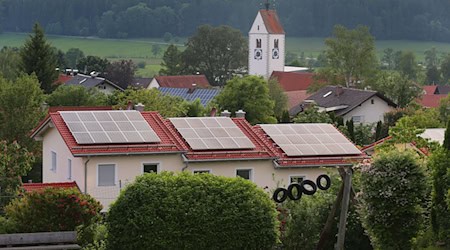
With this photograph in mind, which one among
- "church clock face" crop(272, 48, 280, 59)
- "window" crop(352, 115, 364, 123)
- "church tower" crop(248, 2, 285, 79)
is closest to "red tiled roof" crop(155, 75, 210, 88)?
"church tower" crop(248, 2, 285, 79)

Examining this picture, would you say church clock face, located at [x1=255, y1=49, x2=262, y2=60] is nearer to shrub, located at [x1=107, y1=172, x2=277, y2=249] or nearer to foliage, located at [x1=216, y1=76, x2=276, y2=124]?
foliage, located at [x1=216, y1=76, x2=276, y2=124]

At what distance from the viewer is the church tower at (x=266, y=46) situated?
629 feet

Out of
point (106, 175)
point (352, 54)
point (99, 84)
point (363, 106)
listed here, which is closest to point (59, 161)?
point (106, 175)

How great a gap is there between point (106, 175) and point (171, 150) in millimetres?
2277

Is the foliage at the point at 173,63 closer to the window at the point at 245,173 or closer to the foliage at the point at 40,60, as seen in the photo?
the foliage at the point at 40,60

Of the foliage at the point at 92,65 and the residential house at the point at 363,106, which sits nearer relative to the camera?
the residential house at the point at 363,106

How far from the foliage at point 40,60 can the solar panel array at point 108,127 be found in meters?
56.9

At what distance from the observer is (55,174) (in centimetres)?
4222

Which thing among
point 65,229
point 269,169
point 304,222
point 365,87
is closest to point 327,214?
point 304,222

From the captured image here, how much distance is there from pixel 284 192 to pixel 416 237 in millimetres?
4726

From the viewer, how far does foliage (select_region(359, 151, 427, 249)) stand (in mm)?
25609

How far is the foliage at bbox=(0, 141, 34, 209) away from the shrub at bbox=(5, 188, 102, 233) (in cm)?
620

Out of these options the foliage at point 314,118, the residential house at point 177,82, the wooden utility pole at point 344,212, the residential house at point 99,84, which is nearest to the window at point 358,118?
the foliage at point 314,118

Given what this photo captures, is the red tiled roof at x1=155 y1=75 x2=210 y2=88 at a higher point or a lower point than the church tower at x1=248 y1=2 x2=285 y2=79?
lower
